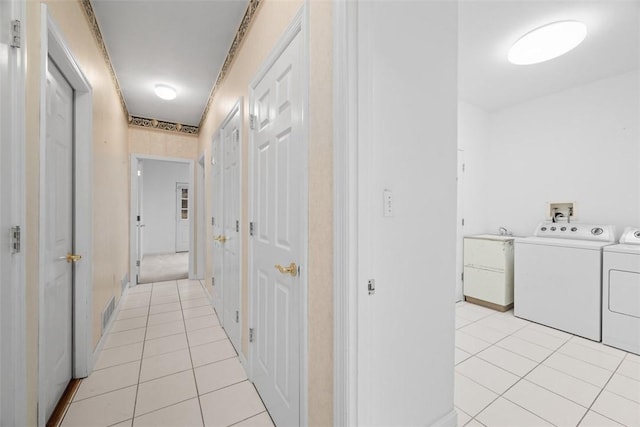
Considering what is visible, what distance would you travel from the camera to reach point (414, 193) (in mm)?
1243

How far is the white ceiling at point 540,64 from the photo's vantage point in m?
1.99

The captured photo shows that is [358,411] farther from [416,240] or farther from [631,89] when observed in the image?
[631,89]

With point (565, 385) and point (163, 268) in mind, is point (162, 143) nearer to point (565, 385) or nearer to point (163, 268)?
point (163, 268)

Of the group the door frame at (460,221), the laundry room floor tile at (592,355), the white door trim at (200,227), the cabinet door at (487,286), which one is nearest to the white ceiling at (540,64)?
the door frame at (460,221)

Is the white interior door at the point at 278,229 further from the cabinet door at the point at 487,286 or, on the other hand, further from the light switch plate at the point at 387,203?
the cabinet door at the point at 487,286

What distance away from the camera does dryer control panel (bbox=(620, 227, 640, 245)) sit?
258cm

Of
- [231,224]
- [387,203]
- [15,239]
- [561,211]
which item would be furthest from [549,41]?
[15,239]

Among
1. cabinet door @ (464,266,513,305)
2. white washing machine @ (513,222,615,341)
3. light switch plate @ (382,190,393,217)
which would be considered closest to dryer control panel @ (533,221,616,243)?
white washing machine @ (513,222,615,341)

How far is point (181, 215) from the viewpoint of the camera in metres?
7.86

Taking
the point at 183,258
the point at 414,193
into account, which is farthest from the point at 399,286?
the point at 183,258

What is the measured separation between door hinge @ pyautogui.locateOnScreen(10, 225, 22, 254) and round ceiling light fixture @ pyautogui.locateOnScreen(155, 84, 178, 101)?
8.97ft

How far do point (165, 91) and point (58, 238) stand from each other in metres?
2.28

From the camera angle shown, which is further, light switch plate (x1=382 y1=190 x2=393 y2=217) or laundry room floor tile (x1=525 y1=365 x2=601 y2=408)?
laundry room floor tile (x1=525 y1=365 x2=601 y2=408)

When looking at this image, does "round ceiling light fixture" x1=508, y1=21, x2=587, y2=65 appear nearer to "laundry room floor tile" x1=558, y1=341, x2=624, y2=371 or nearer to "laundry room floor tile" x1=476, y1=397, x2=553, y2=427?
"laundry room floor tile" x1=558, y1=341, x2=624, y2=371
